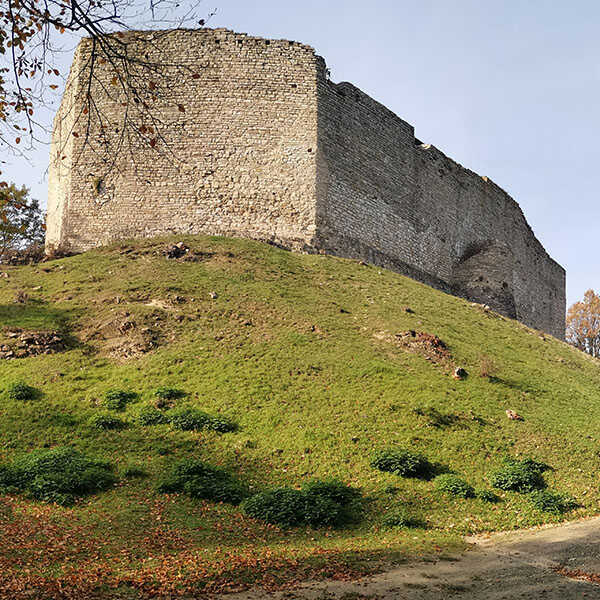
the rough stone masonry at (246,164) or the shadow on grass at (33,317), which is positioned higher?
the rough stone masonry at (246,164)

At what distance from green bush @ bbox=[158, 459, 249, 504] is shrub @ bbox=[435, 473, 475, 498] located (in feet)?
10.8

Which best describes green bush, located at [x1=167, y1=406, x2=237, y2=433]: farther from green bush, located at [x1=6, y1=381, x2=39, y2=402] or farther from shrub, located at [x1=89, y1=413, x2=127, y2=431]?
green bush, located at [x1=6, y1=381, x2=39, y2=402]

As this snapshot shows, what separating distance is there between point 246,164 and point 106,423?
14390mm

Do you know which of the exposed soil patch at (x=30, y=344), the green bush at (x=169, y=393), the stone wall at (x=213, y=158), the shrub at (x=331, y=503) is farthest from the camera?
the stone wall at (x=213, y=158)

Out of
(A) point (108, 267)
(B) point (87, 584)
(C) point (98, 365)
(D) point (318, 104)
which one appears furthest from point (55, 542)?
(D) point (318, 104)

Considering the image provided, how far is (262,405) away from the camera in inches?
559

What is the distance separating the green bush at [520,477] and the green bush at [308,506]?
Result: 8.67 feet

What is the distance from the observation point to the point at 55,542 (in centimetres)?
864

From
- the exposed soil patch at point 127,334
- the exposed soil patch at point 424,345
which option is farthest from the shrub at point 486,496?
the exposed soil patch at point 127,334

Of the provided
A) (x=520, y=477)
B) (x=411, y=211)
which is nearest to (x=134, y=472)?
(x=520, y=477)

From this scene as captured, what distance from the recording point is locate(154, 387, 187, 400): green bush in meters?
14.4

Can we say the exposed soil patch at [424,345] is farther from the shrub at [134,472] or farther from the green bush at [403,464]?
the shrub at [134,472]

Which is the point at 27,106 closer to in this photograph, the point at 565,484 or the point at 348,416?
the point at 348,416

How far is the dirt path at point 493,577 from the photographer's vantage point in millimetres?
7148
